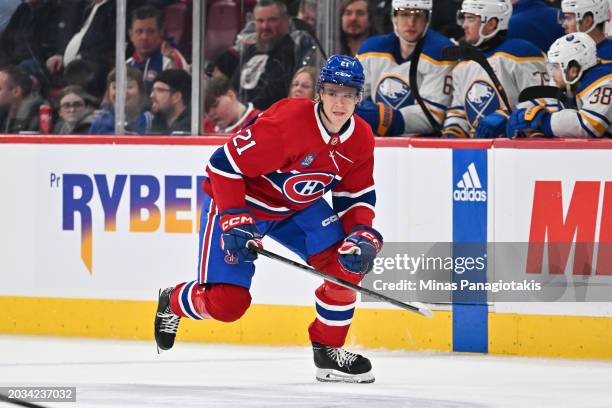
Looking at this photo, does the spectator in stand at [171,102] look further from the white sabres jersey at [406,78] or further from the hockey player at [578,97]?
the hockey player at [578,97]

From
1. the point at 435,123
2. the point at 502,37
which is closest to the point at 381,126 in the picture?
the point at 435,123

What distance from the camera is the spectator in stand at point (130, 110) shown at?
20.3 feet

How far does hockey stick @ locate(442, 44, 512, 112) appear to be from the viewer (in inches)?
230

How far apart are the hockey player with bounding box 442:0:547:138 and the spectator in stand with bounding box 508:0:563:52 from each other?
0.19 metres

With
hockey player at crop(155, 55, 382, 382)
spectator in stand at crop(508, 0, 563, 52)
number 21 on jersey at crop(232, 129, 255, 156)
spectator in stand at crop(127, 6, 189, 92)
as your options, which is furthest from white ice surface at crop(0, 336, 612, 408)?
spectator in stand at crop(508, 0, 563, 52)

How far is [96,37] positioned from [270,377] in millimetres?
2141

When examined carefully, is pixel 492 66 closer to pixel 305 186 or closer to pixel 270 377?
pixel 305 186

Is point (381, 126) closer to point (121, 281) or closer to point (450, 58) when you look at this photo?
point (450, 58)

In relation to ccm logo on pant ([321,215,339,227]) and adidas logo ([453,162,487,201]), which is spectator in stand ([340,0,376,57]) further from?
ccm logo on pant ([321,215,339,227])

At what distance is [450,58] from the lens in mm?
5969

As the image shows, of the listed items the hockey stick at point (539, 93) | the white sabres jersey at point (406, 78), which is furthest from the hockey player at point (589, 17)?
the white sabres jersey at point (406, 78)

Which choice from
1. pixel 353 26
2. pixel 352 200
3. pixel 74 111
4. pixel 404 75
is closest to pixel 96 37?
pixel 74 111

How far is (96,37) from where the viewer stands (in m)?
6.37

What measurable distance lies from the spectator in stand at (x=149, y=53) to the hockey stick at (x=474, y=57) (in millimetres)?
1270
